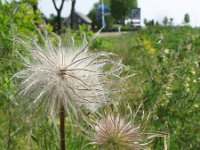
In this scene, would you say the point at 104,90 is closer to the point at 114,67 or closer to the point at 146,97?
the point at 114,67

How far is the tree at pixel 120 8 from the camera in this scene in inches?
2148

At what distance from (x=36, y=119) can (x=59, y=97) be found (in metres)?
0.10

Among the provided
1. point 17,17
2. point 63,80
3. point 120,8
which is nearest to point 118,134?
point 63,80

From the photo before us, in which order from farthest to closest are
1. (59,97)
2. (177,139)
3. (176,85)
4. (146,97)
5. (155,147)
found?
1. (176,85)
2. (146,97)
3. (177,139)
4. (155,147)
5. (59,97)

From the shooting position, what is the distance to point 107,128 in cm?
121

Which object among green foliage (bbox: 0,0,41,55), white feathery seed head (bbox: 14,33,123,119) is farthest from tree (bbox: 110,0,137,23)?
white feathery seed head (bbox: 14,33,123,119)

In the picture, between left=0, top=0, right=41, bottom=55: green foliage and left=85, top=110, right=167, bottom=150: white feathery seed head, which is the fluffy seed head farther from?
left=0, top=0, right=41, bottom=55: green foliage

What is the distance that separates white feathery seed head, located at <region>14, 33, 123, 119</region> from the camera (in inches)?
46.1

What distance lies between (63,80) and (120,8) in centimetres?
5409

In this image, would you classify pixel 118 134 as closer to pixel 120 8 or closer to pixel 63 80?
pixel 63 80

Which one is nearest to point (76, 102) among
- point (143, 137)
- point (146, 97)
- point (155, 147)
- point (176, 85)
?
point (143, 137)

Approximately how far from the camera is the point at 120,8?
54.8 m

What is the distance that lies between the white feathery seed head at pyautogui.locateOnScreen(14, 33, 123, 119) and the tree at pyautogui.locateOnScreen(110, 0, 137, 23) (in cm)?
5281

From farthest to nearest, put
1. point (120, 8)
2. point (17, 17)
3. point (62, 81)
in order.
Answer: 1. point (120, 8)
2. point (17, 17)
3. point (62, 81)
